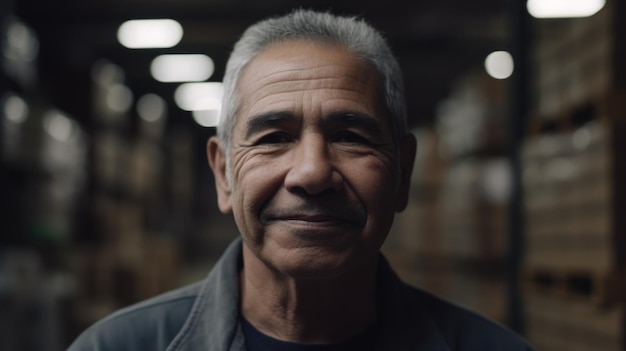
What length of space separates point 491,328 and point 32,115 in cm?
603

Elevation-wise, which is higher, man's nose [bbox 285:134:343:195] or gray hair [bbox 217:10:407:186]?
gray hair [bbox 217:10:407:186]

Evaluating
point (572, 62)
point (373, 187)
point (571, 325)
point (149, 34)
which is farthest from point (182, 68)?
point (373, 187)

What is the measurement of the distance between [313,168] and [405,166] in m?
0.43

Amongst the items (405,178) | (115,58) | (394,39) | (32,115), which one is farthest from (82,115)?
(405,178)

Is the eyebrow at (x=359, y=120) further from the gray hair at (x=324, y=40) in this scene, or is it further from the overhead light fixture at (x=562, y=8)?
the overhead light fixture at (x=562, y=8)

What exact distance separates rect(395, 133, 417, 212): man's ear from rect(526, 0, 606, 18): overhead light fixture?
5.98 ft

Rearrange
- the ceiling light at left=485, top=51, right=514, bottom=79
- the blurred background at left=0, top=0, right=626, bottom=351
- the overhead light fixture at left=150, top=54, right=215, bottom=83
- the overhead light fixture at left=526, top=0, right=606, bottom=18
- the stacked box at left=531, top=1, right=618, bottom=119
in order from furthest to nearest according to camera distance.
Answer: the overhead light fixture at left=150, top=54, right=215, bottom=83 < the ceiling light at left=485, top=51, right=514, bottom=79 < the overhead light fixture at left=526, top=0, right=606, bottom=18 < the blurred background at left=0, top=0, right=626, bottom=351 < the stacked box at left=531, top=1, right=618, bottom=119

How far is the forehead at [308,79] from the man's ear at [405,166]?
0.57 ft

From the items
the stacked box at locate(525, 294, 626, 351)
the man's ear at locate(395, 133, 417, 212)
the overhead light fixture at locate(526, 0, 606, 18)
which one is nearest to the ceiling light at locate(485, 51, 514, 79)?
the overhead light fixture at locate(526, 0, 606, 18)

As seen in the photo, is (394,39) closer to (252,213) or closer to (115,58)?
(115,58)

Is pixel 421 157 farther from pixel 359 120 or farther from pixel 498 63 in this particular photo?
pixel 359 120

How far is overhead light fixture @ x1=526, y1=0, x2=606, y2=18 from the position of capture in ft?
13.7

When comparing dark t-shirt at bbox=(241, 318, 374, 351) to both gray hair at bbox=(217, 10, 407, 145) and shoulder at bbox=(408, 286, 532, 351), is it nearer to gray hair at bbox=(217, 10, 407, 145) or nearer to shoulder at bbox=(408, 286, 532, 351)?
shoulder at bbox=(408, 286, 532, 351)

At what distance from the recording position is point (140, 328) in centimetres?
207
